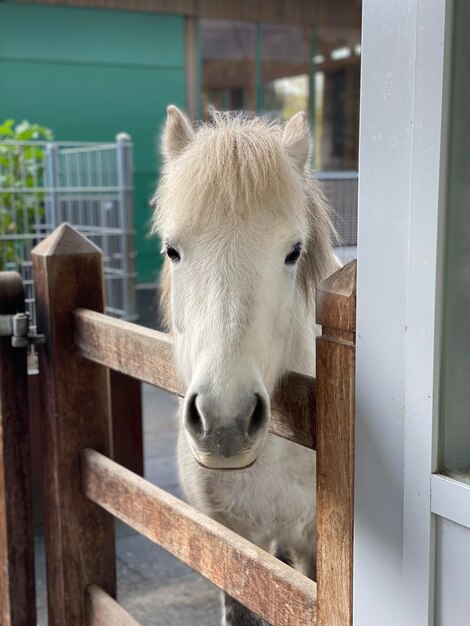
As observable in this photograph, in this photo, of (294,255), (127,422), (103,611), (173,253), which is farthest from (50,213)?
→ (294,255)

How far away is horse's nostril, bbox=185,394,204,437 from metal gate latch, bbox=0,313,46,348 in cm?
109

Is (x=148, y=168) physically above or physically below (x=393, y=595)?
above

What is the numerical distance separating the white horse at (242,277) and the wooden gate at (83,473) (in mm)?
159

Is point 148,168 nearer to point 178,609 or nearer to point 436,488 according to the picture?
point 178,609

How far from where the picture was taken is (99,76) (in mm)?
10344

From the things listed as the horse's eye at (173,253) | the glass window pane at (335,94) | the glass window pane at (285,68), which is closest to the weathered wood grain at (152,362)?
the horse's eye at (173,253)

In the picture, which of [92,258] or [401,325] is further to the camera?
[92,258]

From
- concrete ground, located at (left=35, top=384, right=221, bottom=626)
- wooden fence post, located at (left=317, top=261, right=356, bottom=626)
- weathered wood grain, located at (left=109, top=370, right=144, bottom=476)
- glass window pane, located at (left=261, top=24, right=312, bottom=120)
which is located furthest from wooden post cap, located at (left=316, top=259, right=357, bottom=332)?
glass window pane, located at (left=261, top=24, right=312, bottom=120)

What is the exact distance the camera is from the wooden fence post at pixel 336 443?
1214mm

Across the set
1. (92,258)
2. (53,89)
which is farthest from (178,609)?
(53,89)

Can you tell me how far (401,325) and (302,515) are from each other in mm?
1254

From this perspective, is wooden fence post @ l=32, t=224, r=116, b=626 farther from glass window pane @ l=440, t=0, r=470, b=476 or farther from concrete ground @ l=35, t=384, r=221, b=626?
glass window pane @ l=440, t=0, r=470, b=476

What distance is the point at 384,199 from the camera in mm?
1120

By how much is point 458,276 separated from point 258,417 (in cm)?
45
